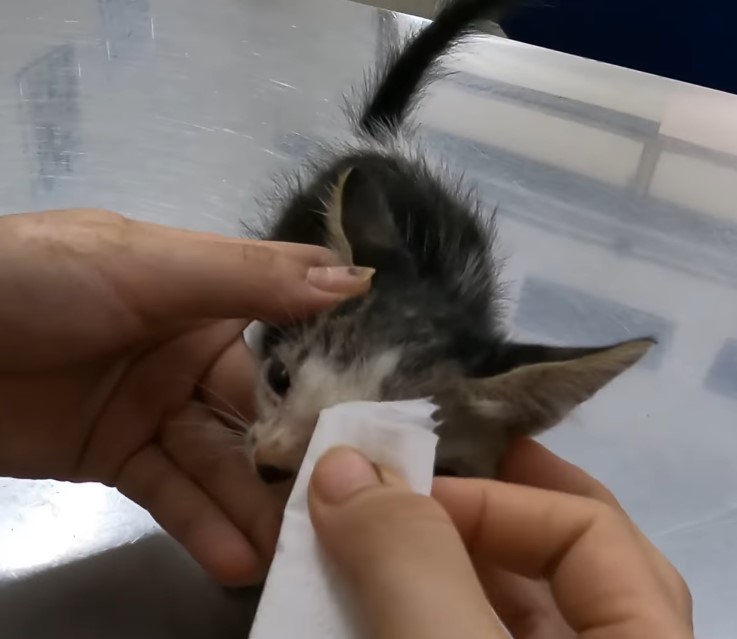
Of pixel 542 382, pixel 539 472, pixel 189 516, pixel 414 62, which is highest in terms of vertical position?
pixel 414 62

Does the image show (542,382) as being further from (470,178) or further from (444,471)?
(470,178)

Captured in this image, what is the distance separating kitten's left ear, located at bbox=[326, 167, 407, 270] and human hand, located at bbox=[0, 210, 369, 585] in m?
0.02

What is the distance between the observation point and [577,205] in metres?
1.10

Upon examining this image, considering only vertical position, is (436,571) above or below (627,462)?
above

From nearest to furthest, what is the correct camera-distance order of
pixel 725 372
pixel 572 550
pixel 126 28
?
pixel 572 550 → pixel 725 372 → pixel 126 28

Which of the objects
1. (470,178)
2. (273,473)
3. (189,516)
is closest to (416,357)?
(273,473)

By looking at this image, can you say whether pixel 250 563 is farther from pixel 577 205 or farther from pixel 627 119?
pixel 627 119

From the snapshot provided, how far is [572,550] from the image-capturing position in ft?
1.83

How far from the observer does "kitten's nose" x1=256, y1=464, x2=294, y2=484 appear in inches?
24.4

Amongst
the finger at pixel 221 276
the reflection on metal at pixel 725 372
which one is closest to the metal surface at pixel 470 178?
the reflection on metal at pixel 725 372

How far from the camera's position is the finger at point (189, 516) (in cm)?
73

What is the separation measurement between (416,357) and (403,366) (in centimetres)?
Result: 1

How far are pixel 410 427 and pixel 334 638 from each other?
4.8 inches

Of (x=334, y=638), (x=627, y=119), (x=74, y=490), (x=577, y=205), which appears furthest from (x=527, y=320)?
(x=334, y=638)
